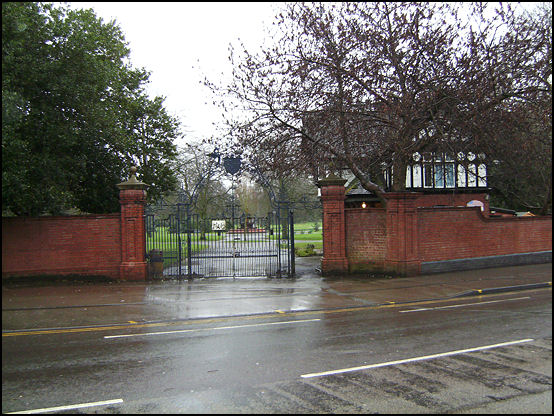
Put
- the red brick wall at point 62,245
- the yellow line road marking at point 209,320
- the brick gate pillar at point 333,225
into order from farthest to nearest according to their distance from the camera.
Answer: the brick gate pillar at point 333,225 → the red brick wall at point 62,245 → the yellow line road marking at point 209,320

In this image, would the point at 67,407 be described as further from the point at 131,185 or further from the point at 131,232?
the point at 131,185

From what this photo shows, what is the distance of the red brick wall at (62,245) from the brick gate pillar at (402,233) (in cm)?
897

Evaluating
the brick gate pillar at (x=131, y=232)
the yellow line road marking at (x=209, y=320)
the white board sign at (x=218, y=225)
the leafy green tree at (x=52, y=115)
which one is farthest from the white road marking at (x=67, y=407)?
the white board sign at (x=218, y=225)

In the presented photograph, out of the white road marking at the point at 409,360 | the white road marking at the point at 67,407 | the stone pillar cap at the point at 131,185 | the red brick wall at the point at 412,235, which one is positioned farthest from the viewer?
the red brick wall at the point at 412,235

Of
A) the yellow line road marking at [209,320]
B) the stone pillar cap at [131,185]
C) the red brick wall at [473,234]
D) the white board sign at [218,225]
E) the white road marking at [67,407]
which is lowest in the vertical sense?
the yellow line road marking at [209,320]

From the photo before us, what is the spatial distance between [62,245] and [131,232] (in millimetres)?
2227

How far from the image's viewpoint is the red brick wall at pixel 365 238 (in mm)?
15117

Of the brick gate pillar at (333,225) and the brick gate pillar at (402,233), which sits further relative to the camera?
the brick gate pillar at (333,225)

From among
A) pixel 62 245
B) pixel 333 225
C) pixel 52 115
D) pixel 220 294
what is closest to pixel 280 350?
pixel 220 294

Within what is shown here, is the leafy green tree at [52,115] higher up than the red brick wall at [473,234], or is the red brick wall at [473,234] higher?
the leafy green tree at [52,115]

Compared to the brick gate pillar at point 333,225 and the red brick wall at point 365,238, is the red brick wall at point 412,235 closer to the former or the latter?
the red brick wall at point 365,238

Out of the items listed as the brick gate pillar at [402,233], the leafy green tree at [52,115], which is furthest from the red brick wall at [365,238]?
the leafy green tree at [52,115]

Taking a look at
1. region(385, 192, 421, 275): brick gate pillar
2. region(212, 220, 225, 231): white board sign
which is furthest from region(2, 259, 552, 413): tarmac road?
region(212, 220, 225, 231): white board sign

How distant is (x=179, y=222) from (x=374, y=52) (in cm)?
835
